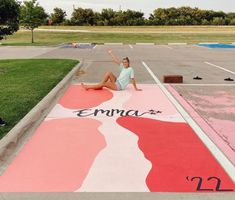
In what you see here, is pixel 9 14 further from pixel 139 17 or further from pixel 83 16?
pixel 139 17

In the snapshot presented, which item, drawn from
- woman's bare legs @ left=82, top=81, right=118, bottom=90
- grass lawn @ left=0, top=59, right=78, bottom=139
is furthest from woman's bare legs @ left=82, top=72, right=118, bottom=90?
grass lawn @ left=0, top=59, right=78, bottom=139

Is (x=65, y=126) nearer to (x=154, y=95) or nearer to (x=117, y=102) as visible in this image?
(x=117, y=102)

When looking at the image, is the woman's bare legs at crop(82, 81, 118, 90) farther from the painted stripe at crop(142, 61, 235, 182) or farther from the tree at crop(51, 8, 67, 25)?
the tree at crop(51, 8, 67, 25)

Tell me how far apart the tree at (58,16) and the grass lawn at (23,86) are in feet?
228

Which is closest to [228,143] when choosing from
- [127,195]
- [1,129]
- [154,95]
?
[127,195]

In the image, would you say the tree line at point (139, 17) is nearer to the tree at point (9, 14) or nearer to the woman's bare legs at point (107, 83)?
the tree at point (9, 14)

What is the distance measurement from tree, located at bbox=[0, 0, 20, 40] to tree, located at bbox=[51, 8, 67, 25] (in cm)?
6944

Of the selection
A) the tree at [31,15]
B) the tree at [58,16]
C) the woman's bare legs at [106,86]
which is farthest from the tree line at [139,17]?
the woman's bare legs at [106,86]

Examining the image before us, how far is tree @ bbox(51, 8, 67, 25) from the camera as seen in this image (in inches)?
3342

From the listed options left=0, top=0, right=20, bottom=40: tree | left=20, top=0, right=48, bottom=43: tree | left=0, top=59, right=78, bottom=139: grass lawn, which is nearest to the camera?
left=0, top=59, right=78, bottom=139: grass lawn

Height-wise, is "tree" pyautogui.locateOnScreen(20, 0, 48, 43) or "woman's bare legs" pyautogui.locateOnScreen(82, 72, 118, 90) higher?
"tree" pyautogui.locateOnScreen(20, 0, 48, 43)

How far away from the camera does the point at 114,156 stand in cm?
594

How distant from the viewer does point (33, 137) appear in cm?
704

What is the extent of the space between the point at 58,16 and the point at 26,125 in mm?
80814
